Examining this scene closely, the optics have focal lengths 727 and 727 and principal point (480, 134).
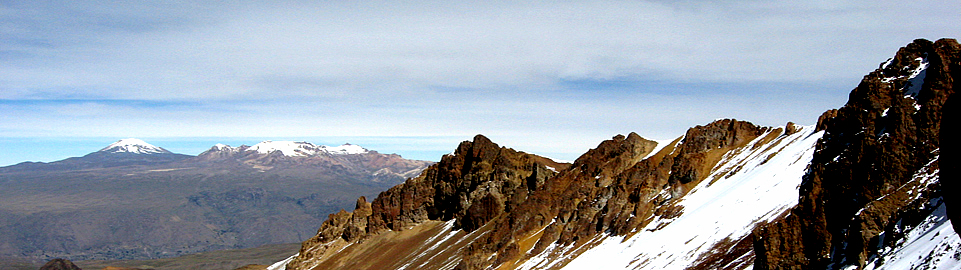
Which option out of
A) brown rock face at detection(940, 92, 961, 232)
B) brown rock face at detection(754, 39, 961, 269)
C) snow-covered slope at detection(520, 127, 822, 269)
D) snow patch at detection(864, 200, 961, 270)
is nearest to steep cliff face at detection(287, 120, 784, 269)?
snow-covered slope at detection(520, 127, 822, 269)

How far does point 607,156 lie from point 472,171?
57.4 metres

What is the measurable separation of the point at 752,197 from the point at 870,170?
102ft

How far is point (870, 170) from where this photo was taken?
37719 mm

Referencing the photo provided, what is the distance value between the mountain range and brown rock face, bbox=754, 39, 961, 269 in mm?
75

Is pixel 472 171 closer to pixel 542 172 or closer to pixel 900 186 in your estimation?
pixel 542 172

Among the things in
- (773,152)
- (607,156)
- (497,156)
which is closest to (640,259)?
(773,152)

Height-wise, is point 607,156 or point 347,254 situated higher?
point 607,156

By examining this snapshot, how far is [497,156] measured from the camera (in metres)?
180

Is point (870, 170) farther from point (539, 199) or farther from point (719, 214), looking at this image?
point (539, 199)

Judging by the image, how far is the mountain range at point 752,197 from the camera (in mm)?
33719

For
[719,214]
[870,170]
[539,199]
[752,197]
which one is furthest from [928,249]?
[539,199]

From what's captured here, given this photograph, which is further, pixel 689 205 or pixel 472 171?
pixel 472 171

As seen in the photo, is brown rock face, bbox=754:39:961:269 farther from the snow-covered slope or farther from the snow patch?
the snow-covered slope

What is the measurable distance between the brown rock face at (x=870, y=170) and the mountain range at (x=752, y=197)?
0.08 metres
